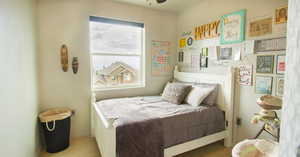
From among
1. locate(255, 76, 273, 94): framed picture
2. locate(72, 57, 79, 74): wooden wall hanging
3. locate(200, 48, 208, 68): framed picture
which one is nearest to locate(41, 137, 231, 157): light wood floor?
locate(255, 76, 273, 94): framed picture

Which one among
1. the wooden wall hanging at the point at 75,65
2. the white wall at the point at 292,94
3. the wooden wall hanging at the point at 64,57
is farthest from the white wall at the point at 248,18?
the wooden wall hanging at the point at 64,57

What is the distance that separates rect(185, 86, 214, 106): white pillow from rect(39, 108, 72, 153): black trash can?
189cm

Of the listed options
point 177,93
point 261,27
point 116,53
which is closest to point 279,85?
point 261,27

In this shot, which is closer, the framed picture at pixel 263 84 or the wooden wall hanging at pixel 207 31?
the framed picture at pixel 263 84

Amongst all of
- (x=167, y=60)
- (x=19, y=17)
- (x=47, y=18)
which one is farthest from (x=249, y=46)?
(x=47, y=18)

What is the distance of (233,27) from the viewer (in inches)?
87.7

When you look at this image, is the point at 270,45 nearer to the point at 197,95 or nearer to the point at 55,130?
the point at 197,95

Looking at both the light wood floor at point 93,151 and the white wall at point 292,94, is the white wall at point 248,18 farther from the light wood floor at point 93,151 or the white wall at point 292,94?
the white wall at point 292,94

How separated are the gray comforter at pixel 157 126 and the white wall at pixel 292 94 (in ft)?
4.38

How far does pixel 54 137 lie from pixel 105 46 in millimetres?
1685

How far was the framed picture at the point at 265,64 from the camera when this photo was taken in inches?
72.9

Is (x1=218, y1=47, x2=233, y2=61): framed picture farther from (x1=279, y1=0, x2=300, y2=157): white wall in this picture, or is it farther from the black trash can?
the black trash can

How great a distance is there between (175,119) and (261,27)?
165 cm

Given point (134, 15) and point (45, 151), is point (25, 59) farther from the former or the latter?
point (134, 15)
